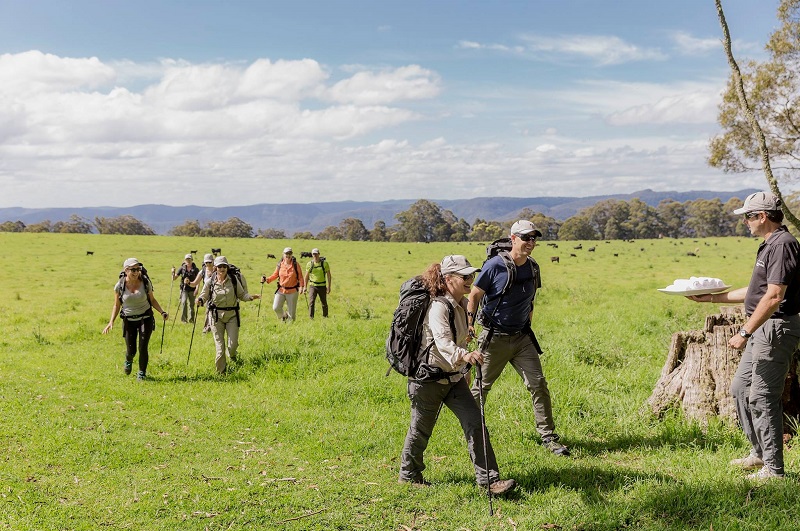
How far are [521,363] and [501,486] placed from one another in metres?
1.82

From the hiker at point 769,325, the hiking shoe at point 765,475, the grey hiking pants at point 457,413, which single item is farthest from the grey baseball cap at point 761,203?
the grey hiking pants at point 457,413

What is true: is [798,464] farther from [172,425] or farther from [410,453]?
[172,425]

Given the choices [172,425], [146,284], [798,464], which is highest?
[146,284]

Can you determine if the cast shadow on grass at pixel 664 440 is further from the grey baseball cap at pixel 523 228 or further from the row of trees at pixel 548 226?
the row of trees at pixel 548 226

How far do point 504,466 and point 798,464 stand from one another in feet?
9.76

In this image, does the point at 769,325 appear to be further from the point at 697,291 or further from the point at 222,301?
the point at 222,301

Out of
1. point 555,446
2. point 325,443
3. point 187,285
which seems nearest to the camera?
point 555,446

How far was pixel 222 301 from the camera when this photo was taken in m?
11.6

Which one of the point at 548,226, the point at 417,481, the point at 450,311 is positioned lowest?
the point at 417,481

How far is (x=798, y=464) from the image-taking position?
6031 millimetres

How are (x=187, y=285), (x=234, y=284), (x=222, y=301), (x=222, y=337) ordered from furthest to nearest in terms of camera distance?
(x=187, y=285) < (x=222, y=337) < (x=234, y=284) < (x=222, y=301)

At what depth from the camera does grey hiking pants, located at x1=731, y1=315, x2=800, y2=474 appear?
18.4ft

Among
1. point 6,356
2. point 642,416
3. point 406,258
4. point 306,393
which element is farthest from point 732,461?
point 406,258

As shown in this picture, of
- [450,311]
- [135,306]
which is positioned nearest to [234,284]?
[135,306]
